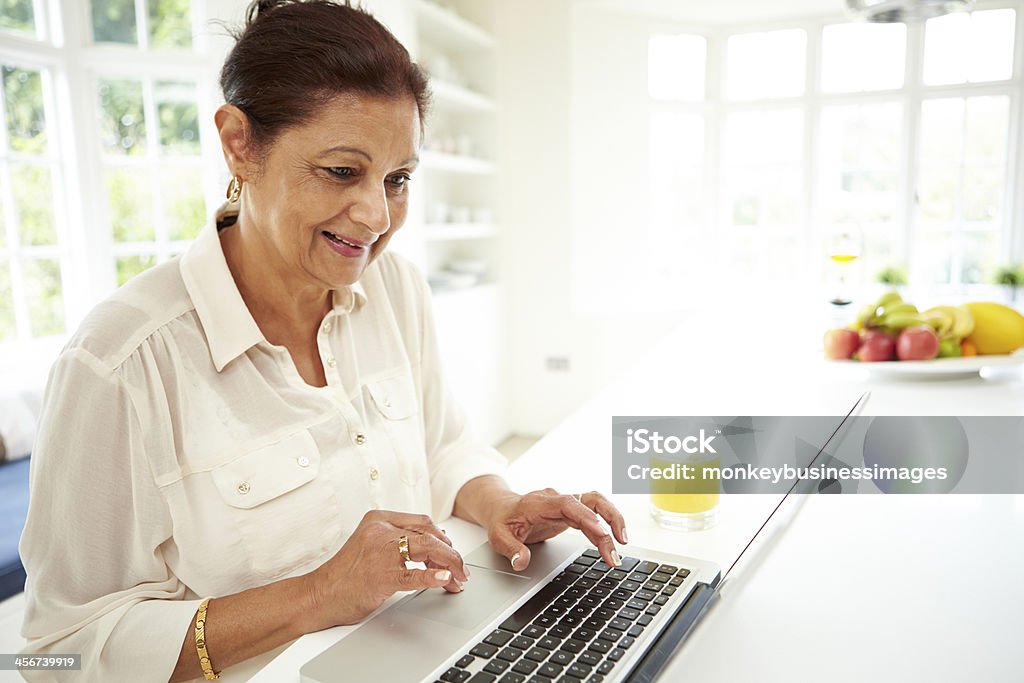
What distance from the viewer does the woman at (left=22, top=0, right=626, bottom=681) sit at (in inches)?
35.5

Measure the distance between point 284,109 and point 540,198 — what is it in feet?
13.2

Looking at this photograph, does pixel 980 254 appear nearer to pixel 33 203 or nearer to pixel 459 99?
pixel 459 99

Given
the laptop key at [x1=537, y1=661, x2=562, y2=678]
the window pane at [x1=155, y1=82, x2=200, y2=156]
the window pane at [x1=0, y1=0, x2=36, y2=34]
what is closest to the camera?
the laptop key at [x1=537, y1=661, x2=562, y2=678]

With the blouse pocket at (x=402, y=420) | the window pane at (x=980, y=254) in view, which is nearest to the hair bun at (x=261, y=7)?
the blouse pocket at (x=402, y=420)

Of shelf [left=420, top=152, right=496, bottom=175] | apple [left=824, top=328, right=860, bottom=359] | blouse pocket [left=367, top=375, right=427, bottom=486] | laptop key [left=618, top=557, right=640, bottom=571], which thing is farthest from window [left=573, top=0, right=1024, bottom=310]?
laptop key [left=618, top=557, right=640, bottom=571]

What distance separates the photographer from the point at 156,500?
985 millimetres

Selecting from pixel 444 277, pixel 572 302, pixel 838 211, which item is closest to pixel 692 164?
pixel 838 211

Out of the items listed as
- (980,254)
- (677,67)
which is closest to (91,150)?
(677,67)

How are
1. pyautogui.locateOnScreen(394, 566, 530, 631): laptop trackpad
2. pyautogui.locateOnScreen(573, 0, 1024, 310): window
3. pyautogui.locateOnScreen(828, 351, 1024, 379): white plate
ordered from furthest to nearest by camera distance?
pyautogui.locateOnScreen(573, 0, 1024, 310): window → pyautogui.locateOnScreen(828, 351, 1024, 379): white plate → pyautogui.locateOnScreen(394, 566, 530, 631): laptop trackpad

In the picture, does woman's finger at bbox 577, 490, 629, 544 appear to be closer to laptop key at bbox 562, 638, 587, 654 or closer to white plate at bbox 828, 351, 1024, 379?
laptop key at bbox 562, 638, 587, 654

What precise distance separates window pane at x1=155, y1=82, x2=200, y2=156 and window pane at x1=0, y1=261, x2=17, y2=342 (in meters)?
0.86

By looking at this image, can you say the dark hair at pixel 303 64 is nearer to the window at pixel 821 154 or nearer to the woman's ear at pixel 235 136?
the woman's ear at pixel 235 136

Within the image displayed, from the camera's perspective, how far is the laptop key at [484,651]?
0.70 m

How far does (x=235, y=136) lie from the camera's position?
106cm
